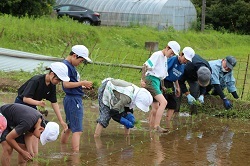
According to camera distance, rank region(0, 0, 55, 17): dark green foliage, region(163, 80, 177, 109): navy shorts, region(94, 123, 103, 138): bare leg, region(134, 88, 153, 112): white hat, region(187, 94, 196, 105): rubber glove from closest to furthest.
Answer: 1. region(134, 88, 153, 112): white hat
2. region(94, 123, 103, 138): bare leg
3. region(163, 80, 177, 109): navy shorts
4. region(187, 94, 196, 105): rubber glove
5. region(0, 0, 55, 17): dark green foliage

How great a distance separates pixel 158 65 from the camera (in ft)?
31.6

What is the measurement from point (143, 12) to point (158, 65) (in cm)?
2524

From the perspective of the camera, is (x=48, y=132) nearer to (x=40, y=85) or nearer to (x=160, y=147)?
(x=40, y=85)

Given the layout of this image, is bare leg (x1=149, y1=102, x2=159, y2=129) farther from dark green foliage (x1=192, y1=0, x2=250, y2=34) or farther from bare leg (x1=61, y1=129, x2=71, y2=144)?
dark green foliage (x1=192, y1=0, x2=250, y2=34)

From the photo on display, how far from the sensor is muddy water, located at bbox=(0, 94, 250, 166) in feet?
25.0

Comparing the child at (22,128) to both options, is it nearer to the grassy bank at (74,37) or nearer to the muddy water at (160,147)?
the muddy water at (160,147)

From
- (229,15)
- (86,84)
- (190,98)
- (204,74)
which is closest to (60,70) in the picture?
(86,84)

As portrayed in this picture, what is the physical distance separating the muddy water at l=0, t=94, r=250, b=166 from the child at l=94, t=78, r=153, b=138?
1.10 feet

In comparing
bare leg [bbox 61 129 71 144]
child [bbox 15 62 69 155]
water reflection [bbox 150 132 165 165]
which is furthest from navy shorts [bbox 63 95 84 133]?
water reflection [bbox 150 132 165 165]

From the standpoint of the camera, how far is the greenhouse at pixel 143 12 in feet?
113

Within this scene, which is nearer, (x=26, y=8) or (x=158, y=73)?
(x=158, y=73)

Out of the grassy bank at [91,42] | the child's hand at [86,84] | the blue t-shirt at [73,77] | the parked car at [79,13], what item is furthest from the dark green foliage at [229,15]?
the child's hand at [86,84]

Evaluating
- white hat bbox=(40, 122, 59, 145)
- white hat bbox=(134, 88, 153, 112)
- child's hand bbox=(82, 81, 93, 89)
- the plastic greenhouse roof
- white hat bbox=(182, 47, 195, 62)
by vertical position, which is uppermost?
the plastic greenhouse roof

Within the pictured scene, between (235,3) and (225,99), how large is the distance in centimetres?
2789
